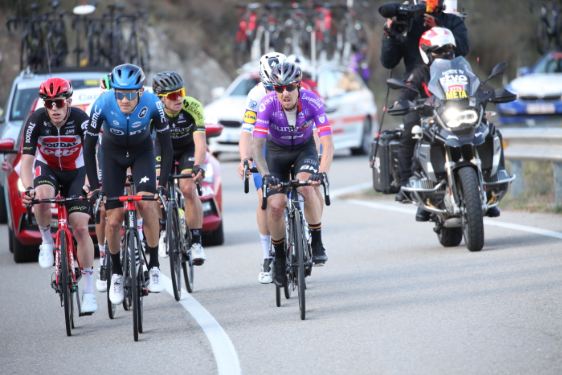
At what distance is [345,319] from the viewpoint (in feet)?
33.6

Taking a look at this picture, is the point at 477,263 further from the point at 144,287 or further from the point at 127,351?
the point at 127,351

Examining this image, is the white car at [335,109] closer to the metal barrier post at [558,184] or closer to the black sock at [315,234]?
the metal barrier post at [558,184]

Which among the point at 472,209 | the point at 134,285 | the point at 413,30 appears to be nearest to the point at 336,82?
the point at 413,30

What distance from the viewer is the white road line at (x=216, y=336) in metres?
8.70

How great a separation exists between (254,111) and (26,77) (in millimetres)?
8402

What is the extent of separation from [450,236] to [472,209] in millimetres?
1266

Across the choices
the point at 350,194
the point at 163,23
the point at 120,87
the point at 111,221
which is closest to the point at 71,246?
the point at 111,221

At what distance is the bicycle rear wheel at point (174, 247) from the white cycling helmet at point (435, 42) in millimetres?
3227

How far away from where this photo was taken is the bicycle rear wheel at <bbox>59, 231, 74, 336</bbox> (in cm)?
1038

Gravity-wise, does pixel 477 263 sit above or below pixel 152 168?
below

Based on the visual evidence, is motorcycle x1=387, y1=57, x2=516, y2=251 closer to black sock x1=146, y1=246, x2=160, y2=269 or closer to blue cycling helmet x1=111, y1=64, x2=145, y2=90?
black sock x1=146, y1=246, x2=160, y2=269

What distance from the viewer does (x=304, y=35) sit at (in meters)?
38.2

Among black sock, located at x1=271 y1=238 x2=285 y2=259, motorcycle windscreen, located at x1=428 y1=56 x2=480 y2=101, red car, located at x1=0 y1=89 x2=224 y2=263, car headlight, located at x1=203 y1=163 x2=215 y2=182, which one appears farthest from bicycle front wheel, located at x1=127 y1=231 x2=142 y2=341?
car headlight, located at x1=203 y1=163 x2=215 y2=182

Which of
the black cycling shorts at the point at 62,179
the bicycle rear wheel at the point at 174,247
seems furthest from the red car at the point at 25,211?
the black cycling shorts at the point at 62,179
